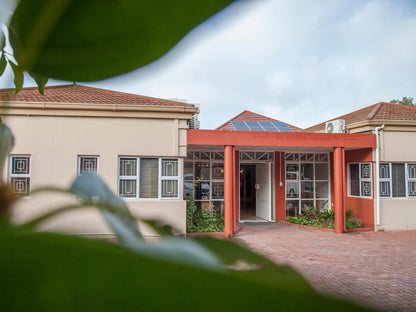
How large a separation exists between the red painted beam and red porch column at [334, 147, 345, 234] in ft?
1.15

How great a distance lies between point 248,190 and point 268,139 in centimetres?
461

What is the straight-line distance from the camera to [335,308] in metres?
0.13

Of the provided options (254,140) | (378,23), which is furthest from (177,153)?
(378,23)

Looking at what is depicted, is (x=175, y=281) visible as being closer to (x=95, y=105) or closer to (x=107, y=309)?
(x=107, y=309)

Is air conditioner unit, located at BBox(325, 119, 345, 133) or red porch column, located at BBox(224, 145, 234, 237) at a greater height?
air conditioner unit, located at BBox(325, 119, 345, 133)

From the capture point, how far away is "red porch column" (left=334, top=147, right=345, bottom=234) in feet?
28.7

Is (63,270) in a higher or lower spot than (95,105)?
lower

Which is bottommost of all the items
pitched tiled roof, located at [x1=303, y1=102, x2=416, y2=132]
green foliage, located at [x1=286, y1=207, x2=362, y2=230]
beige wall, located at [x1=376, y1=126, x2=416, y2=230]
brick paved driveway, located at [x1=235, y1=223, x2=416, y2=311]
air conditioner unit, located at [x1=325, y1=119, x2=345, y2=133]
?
brick paved driveway, located at [x1=235, y1=223, x2=416, y2=311]

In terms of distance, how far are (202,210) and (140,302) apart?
9.58 m

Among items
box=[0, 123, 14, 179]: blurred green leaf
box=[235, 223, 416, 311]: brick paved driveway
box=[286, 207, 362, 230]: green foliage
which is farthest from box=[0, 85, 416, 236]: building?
box=[0, 123, 14, 179]: blurred green leaf

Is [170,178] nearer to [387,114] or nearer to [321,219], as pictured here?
[321,219]

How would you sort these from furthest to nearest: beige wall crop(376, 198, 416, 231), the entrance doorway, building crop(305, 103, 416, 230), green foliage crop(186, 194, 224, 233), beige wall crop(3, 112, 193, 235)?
the entrance doorway
beige wall crop(376, 198, 416, 231)
building crop(305, 103, 416, 230)
green foliage crop(186, 194, 224, 233)
beige wall crop(3, 112, 193, 235)

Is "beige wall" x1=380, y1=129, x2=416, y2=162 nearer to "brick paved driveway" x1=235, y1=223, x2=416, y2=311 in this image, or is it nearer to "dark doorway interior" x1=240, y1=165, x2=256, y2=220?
"brick paved driveway" x1=235, y1=223, x2=416, y2=311

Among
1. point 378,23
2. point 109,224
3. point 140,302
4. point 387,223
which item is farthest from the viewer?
point 387,223
